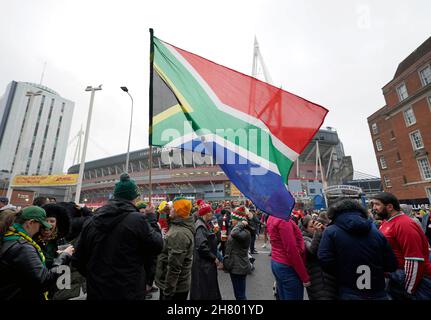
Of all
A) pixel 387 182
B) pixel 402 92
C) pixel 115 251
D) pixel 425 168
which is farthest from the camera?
pixel 387 182

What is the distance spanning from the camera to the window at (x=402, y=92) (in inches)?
1053

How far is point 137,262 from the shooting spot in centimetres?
203

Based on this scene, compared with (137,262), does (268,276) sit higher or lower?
lower

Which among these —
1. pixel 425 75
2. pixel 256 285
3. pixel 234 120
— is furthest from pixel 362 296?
pixel 425 75

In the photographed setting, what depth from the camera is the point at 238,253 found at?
3711mm

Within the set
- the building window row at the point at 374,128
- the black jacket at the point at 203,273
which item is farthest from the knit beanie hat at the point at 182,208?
the building window row at the point at 374,128

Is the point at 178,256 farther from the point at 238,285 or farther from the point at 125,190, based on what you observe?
the point at 238,285

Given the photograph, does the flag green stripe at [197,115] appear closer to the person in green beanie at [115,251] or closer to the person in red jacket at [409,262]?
the person in red jacket at [409,262]

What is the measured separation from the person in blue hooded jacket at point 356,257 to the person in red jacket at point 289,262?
1.20 feet

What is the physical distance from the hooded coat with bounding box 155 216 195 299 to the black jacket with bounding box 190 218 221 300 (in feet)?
0.82

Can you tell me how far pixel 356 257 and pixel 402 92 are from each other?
1397 inches
